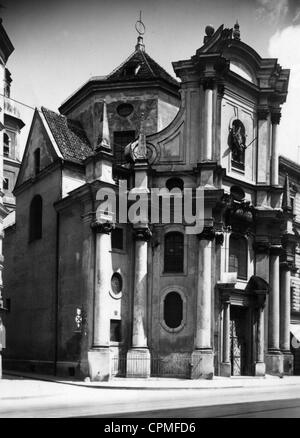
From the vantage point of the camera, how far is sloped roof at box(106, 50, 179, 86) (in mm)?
33906

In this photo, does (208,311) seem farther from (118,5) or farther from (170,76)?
(118,5)

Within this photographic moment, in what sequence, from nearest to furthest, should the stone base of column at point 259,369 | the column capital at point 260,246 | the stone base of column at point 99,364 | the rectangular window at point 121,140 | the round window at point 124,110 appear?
1. the stone base of column at point 99,364
2. the stone base of column at point 259,369
3. the column capital at point 260,246
4. the rectangular window at point 121,140
5. the round window at point 124,110

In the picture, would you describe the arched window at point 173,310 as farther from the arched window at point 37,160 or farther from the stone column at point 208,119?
the arched window at point 37,160

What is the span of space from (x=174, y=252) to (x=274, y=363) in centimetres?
808

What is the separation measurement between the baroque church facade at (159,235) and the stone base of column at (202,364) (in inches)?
1.9

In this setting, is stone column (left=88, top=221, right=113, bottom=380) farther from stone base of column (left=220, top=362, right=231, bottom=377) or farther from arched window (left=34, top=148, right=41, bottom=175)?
arched window (left=34, top=148, right=41, bottom=175)

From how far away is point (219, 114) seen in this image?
3075cm

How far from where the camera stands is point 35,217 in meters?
33.8

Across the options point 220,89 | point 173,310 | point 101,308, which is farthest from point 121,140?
point 101,308

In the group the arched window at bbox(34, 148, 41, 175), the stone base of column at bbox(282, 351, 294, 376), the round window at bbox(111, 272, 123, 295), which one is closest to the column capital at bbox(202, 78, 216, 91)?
the arched window at bbox(34, 148, 41, 175)

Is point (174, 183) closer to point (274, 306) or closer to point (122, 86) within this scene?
point (122, 86)

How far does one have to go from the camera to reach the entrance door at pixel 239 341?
3041 cm

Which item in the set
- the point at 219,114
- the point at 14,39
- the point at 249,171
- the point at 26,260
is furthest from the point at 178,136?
the point at 14,39

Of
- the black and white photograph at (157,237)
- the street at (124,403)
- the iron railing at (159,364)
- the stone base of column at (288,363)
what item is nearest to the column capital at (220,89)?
the black and white photograph at (157,237)
